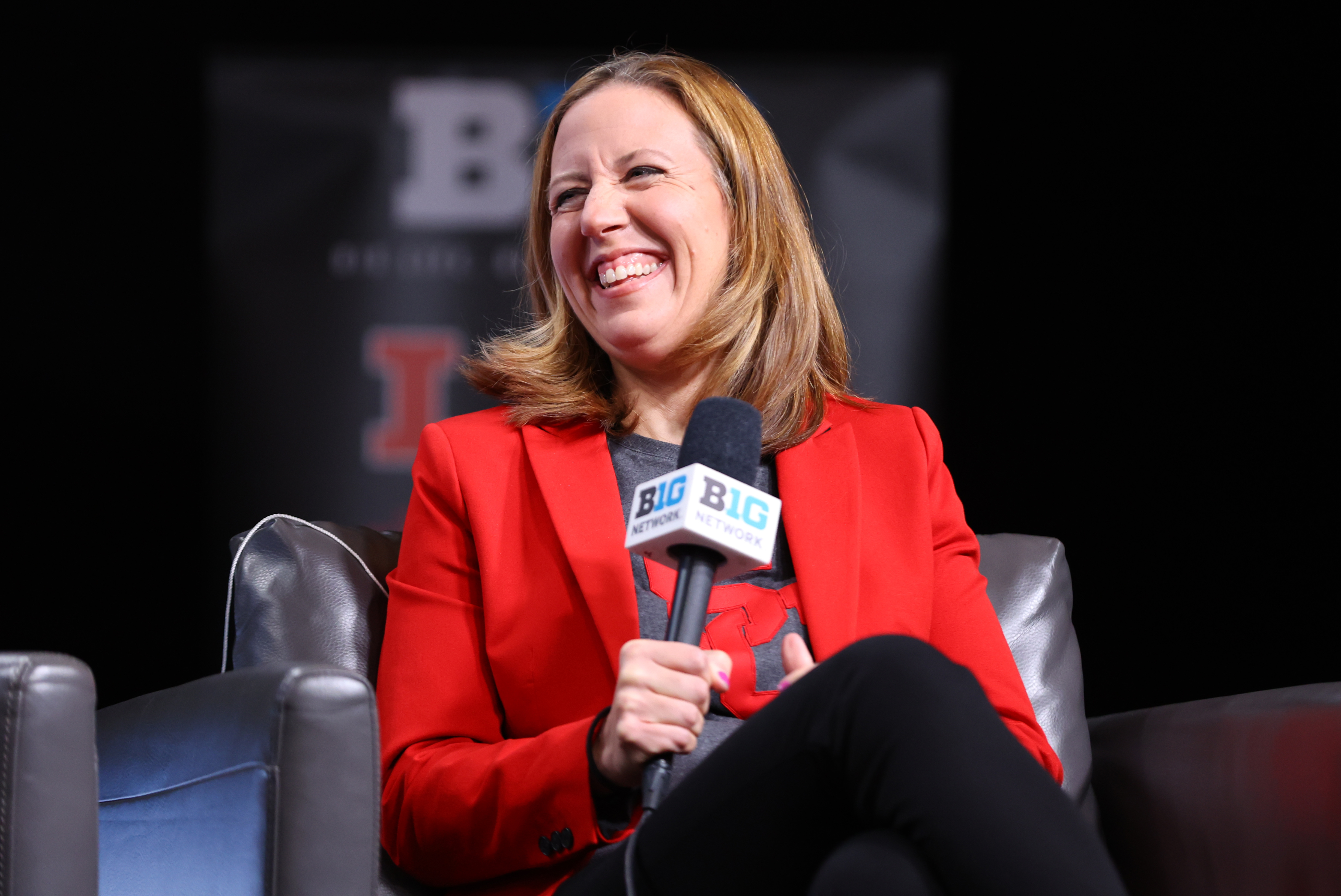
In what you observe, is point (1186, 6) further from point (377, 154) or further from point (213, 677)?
point (213, 677)

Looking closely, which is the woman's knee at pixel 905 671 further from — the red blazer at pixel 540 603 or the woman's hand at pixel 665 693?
the red blazer at pixel 540 603

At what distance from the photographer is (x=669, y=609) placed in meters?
1.33

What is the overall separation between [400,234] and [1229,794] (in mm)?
2408

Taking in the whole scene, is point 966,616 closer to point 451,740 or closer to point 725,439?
point 725,439

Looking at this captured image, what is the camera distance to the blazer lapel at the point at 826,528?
1262 millimetres

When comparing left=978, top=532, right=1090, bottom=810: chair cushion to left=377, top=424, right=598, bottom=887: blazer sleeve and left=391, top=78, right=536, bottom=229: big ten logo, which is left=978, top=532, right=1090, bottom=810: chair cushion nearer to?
left=377, top=424, right=598, bottom=887: blazer sleeve

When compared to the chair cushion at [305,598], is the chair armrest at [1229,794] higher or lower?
lower

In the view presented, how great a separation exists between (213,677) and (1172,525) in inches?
96.8

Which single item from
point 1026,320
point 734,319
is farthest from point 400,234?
point 734,319

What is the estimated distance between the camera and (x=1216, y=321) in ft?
9.75

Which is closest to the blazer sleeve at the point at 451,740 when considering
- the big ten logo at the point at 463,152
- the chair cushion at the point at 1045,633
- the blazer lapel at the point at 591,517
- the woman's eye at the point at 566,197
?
the blazer lapel at the point at 591,517

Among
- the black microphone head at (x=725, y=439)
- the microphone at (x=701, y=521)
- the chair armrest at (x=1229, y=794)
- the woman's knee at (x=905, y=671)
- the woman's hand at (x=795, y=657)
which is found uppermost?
the black microphone head at (x=725, y=439)

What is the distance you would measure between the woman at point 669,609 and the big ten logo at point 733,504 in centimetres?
11

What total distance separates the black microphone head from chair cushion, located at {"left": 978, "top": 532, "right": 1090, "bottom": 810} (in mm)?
589
